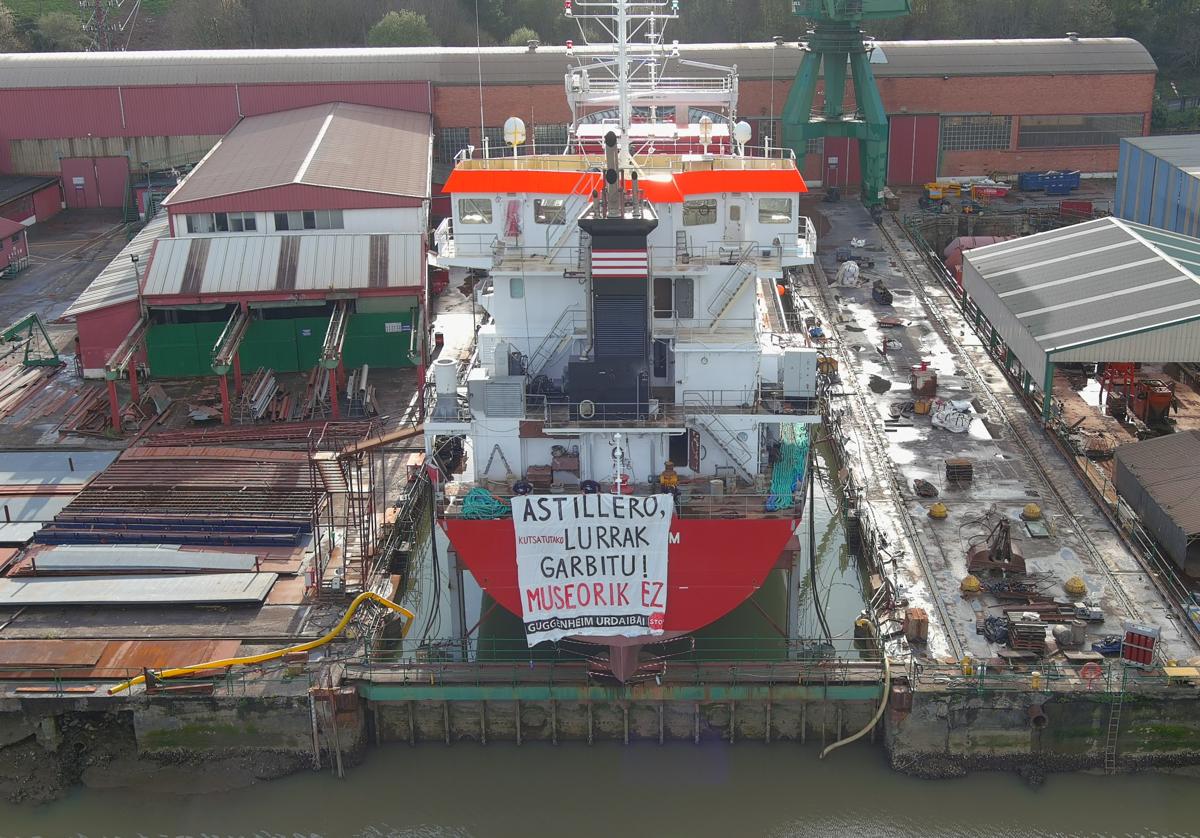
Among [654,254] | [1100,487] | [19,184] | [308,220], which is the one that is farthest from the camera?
[19,184]

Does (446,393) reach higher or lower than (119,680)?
higher

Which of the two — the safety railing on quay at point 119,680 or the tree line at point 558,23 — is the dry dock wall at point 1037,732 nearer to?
the safety railing on quay at point 119,680

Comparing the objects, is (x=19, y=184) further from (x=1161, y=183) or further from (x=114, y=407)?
(x=1161, y=183)

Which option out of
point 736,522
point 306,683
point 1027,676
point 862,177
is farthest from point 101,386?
point 862,177

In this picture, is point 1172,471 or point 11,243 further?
point 11,243

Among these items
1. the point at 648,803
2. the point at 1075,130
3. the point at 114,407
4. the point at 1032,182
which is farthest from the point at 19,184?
the point at 1075,130

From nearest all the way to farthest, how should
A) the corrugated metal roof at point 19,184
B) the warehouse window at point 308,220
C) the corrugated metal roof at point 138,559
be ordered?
the corrugated metal roof at point 138,559 < the warehouse window at point 308,220 < the corrugated metal roof at point 19,184

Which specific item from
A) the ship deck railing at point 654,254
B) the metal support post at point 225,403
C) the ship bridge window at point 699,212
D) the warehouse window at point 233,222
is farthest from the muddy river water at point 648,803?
the warehouse window at point 233,222
